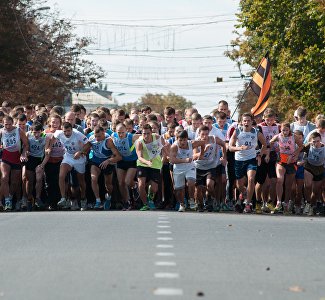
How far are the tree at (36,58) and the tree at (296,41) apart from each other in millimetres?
12729

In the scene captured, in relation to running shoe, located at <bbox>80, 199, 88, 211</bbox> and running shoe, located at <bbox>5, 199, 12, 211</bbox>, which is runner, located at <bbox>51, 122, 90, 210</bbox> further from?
running shoe, located at <bbox>5, 199, 12, 211</bbox>

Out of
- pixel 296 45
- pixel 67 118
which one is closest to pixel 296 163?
pixel 67 118

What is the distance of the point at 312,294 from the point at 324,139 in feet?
43.8

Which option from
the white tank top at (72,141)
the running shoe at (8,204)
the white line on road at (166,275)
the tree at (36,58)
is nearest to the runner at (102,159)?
Answer: the white tank top at (72,141)

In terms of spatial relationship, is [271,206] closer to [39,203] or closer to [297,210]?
[297,210]

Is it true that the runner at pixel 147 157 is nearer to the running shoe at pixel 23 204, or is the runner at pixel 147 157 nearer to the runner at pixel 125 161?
the runner at pixel 125 161

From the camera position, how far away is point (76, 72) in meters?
78.1

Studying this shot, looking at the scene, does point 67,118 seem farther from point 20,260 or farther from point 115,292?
point 115,292

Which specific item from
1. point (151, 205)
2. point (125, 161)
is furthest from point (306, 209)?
point (125, 161)

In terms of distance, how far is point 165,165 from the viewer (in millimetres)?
23656

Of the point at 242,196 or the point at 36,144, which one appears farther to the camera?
the point at 36,144

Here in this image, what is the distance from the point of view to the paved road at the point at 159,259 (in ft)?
31.3

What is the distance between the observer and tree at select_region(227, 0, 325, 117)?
1785 inches

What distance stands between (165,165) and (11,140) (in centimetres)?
304
